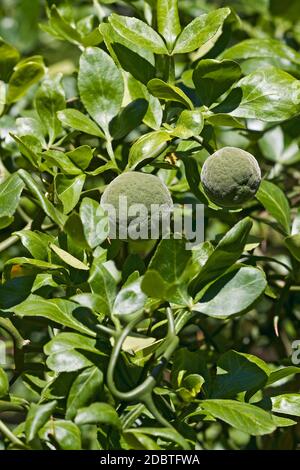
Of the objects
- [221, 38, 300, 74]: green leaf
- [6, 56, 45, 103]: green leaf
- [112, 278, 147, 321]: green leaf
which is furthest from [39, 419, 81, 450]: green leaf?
[221, 38, 300, 74]: green leaf

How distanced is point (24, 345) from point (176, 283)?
0.29 meters

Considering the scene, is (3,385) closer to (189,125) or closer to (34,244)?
(34,244)

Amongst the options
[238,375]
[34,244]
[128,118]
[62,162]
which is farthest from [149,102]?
[238,375]

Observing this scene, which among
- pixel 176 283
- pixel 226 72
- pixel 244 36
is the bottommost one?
pixel 244 36

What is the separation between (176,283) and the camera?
2.73 feet

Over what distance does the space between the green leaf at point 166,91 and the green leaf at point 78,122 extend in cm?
11

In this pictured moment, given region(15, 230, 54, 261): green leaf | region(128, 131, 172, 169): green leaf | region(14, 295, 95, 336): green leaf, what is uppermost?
region(128, 131, 172, 169): green leaf

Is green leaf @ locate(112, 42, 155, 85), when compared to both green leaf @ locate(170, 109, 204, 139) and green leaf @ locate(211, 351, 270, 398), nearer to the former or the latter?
green leaf @ locate(170, 109, 204, 139)

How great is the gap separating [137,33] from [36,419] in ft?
1.55

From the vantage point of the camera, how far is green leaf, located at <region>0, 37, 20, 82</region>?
116cm

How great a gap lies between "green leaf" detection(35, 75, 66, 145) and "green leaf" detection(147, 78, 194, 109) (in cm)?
20

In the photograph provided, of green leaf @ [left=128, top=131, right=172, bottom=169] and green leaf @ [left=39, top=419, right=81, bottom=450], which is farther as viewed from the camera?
green leaf @ [left=128, top=131, right=172, bottom=169]

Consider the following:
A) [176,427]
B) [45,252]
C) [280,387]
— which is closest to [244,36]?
[280,387]

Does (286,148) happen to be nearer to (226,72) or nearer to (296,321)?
(296,321)
